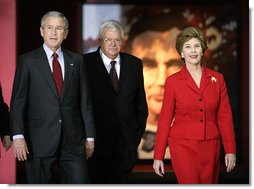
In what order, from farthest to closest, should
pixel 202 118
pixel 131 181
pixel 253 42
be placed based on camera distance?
pixel 131 181 < pixel 253 42 < pixel 202 118

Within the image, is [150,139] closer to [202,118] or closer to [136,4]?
[136,4]

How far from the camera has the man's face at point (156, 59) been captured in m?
7.59

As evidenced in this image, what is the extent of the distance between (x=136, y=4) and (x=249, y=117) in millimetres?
1917

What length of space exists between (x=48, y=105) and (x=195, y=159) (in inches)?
42.5

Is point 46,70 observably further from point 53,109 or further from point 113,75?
point 113,75

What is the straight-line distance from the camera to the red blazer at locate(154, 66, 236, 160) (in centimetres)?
420

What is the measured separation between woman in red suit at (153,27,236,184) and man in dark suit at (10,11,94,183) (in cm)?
60

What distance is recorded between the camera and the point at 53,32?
4.47 metres

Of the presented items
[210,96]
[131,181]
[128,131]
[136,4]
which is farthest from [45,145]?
[136,4]

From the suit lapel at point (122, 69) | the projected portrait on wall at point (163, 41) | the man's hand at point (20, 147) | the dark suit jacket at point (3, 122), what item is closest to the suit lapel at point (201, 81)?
the suit lapel at point (122, 69)

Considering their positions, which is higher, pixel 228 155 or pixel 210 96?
pixel 210 96

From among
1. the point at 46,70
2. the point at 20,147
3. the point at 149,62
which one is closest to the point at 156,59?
the point at 149,62

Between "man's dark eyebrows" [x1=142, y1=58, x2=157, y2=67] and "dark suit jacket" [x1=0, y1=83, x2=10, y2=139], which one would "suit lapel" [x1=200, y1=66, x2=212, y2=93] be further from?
"man's dark eyebrows" [x1=142, y1=58, x2=157, y2=67]

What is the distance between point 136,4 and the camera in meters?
7.64
